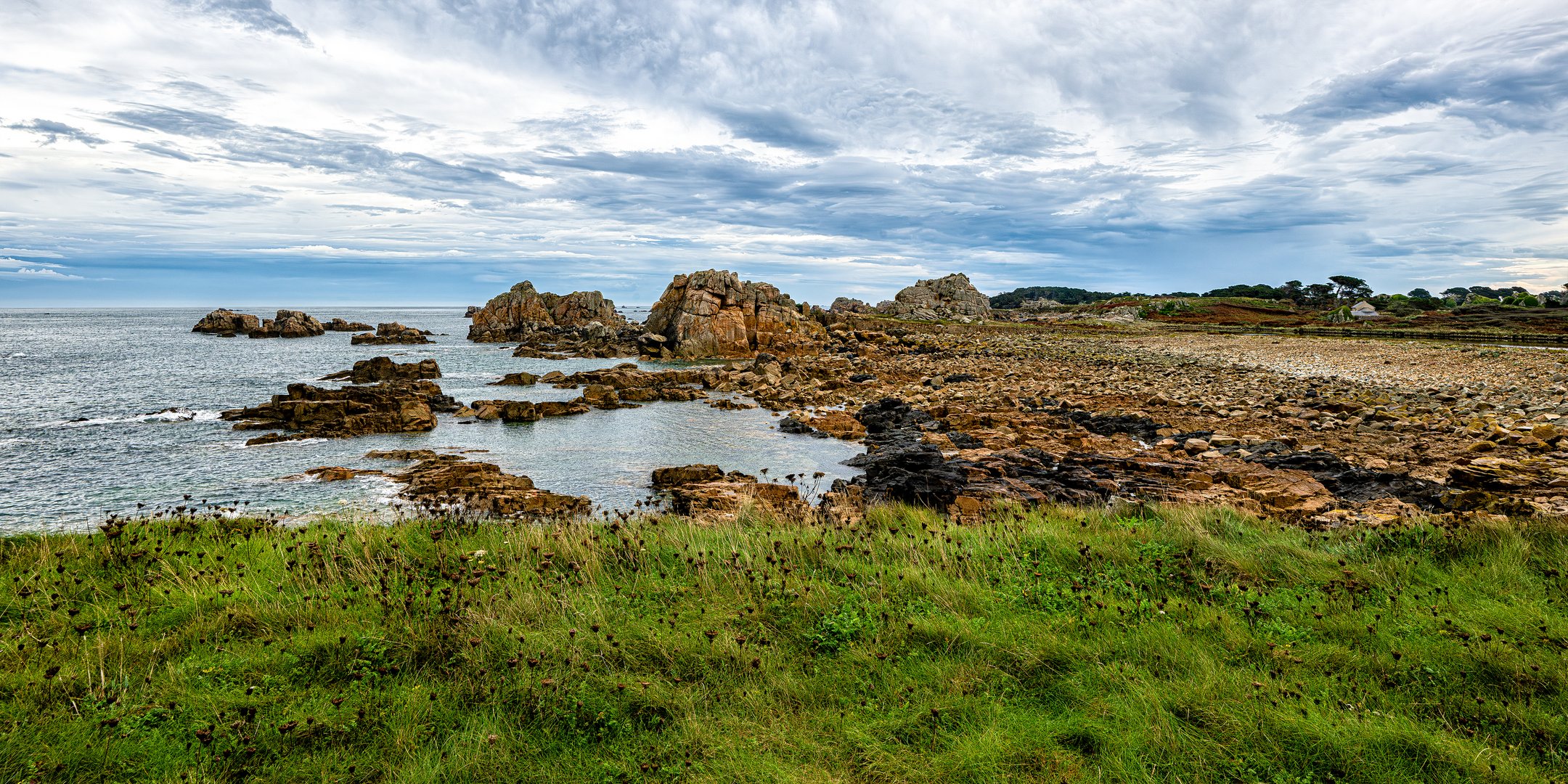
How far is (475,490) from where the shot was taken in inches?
679

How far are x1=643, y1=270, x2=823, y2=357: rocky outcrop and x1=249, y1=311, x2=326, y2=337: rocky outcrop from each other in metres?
64.1

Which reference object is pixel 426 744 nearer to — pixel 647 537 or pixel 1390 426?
pixel 647 537

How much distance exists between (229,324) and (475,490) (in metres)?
122

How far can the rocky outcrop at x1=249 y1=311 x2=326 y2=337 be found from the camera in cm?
10225

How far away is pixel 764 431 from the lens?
27.8 metres

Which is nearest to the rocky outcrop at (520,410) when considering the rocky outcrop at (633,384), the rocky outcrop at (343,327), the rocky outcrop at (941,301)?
the rocky outcrop at (633,384)

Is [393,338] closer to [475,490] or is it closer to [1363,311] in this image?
[475,490]

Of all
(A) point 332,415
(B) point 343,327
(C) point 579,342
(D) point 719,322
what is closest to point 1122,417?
(A) point 332,415

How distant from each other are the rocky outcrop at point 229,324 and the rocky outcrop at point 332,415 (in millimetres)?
94749

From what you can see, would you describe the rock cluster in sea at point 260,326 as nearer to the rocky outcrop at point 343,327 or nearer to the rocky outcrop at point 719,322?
the rocky outcrop at point 343,327

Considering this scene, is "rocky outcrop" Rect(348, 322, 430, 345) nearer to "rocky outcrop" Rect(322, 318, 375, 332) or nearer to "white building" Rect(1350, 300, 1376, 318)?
"rocky outcrop" Rect(322, 318, 375, 332)

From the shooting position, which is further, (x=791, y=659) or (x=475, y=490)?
(x=475, y=490)

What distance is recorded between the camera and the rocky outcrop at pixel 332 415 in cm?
2694

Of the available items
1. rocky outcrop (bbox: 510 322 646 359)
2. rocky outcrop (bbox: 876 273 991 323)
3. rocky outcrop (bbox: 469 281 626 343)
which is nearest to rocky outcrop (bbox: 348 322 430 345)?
rocky outcrop (bbox: 469 281 626 343)
